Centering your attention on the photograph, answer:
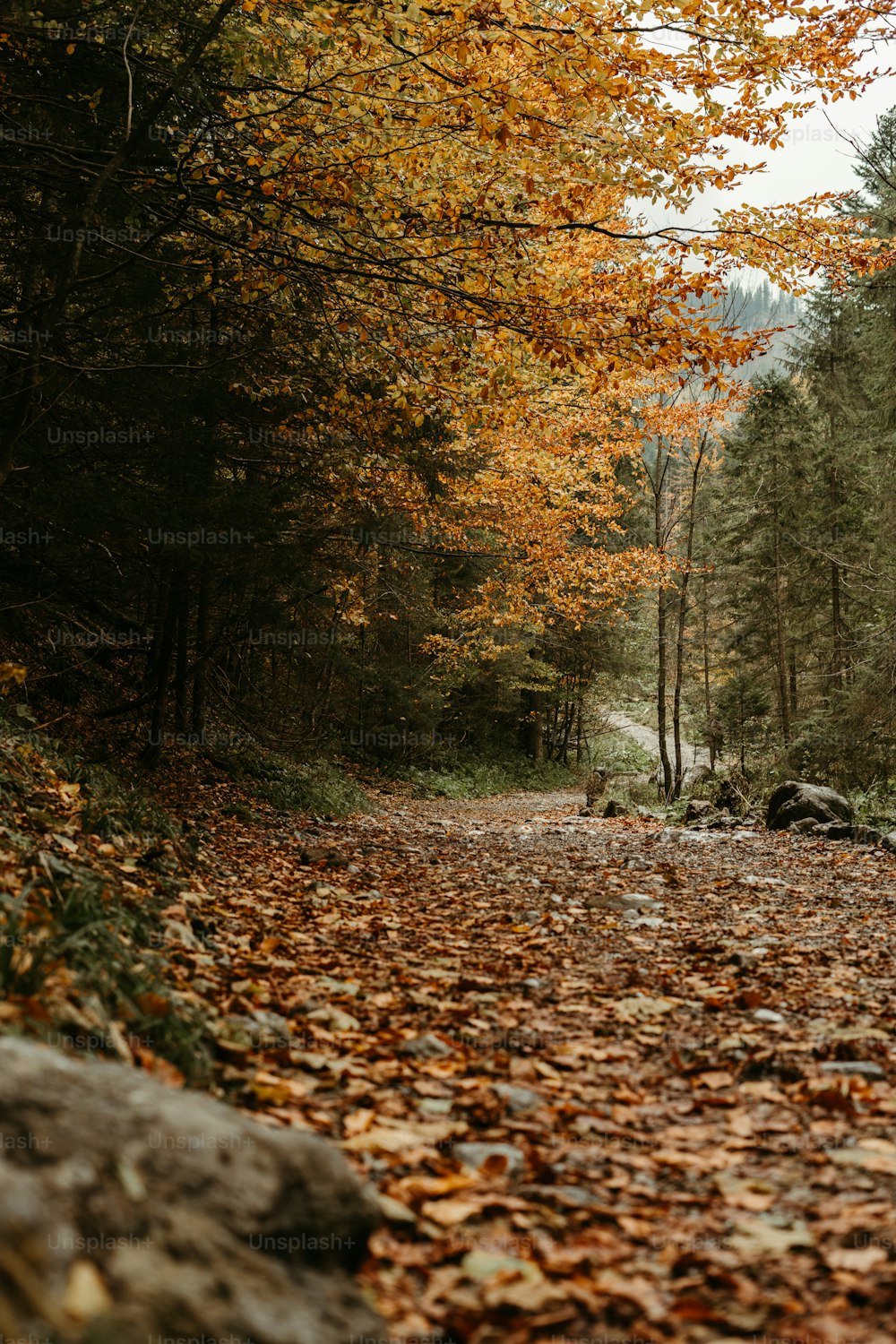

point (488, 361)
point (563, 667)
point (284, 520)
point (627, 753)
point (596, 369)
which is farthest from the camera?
point (627, 753)

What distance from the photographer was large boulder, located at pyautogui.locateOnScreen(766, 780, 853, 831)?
11.3 m

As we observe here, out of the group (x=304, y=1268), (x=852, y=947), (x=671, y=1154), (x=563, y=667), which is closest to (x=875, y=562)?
(x=563, y=667)

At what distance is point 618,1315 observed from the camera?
1.79 meters

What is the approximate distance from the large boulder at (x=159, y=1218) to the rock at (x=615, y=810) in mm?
13899

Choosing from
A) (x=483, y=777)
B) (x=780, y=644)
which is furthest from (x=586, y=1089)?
(x=483, y=777)

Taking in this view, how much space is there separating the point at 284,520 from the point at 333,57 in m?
4.17

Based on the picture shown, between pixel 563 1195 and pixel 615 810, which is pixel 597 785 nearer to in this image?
pixel 615 810

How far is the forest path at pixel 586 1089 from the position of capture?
1.87m

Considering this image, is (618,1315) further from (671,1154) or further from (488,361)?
(488,361)

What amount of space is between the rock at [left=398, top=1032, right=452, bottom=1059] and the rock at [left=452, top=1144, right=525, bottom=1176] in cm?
75

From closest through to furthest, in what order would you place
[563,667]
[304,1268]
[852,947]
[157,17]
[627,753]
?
1. [304,1268]
2. [852,947]
3. [157,17]
4. [563,667]
5. [627,753]

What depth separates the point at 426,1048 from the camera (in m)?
3.35

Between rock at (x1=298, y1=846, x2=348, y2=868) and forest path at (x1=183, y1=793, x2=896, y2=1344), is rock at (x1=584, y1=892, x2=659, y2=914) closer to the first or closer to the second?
forest path at (x1=183, y1=793, x2=896, y2=1344)

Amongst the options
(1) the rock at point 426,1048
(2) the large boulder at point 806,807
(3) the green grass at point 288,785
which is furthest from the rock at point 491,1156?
(2) the large boulder at point 806,807
